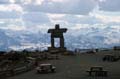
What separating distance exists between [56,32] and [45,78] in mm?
75769

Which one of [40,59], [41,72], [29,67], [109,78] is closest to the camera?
[109,78]

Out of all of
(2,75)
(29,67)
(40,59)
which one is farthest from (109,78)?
(40,59)

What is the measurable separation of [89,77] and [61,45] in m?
78.4

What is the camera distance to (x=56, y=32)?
130750 millimetres

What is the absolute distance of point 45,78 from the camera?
55.2 metres

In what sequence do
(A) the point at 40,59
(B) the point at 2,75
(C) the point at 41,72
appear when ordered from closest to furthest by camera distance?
1. (B) the point at 2,75
2. (C) the point at 41,72
3. (A) the point at 40,59

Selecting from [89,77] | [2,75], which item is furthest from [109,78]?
[2,75]

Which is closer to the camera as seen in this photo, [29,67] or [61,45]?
[29,67]

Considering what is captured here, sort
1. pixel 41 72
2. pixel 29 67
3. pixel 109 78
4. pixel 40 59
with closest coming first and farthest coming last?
1. pixel 109 78
2. pixel 41 72
3. pixel 29 67
4. pixel 40 59

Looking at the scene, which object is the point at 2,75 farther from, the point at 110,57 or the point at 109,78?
the point at 110,57

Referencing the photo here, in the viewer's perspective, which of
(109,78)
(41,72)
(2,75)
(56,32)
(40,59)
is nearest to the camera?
(109,78)

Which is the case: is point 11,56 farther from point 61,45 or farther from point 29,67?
point 61,45

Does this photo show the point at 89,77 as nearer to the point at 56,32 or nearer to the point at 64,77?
the point at 64,77

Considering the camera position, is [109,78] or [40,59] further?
[40,59]
